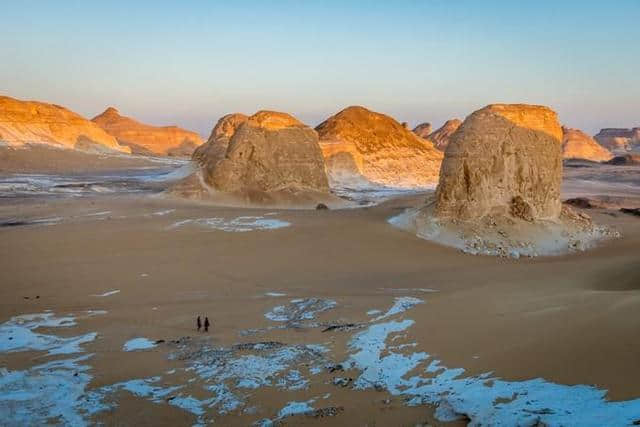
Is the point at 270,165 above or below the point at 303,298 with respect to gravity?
above

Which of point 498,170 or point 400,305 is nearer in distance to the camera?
point 400,305

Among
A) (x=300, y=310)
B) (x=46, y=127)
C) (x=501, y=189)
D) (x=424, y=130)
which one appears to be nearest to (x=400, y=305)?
(x=300, y=310)

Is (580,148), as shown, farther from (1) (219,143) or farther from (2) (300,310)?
(2) (300,310)

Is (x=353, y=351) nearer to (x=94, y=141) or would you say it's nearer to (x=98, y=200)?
(x=98, y=200)

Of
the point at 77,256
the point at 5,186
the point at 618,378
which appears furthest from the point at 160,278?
the point at 5,186

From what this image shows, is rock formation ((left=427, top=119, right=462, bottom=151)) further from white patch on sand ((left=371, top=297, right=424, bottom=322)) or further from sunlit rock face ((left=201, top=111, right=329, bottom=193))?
white patch on sand ((left=371, top=297, right=424, bottom=322))

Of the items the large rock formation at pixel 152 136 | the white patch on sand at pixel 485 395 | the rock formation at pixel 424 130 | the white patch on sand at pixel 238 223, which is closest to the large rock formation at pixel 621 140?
the rock formation at pixel 424 130

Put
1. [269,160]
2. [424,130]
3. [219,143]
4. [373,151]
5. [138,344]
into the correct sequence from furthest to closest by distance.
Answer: [424,130] → [373,151] → [219,143] → [269,160] → [138,344]
